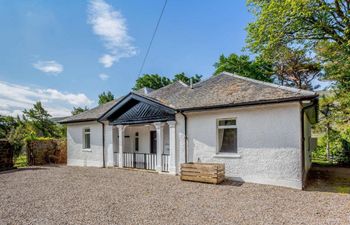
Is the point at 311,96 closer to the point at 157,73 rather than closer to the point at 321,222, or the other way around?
the point at 321,222

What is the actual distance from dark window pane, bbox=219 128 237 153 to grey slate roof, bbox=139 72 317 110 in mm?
1343

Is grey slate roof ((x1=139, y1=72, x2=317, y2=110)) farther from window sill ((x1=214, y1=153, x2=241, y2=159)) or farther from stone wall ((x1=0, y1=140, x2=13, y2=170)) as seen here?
stone wall ((x1=0, y1=140, x2=13, y2=170))

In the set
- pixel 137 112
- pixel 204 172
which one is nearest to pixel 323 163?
pixel 204 172

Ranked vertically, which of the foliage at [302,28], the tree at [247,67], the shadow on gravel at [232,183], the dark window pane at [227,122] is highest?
the tree at [247,67]

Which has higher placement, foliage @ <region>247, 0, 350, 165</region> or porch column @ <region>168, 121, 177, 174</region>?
foliage @ <region>247, 0, 350, 165</region>

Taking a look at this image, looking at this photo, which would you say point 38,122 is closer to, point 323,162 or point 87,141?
A: point 87,141

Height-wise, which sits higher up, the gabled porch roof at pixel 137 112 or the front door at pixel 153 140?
the gabled porch roof at pixel 137 112

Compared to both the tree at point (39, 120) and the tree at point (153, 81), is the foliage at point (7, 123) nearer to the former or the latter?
the tree at point (39, 120)

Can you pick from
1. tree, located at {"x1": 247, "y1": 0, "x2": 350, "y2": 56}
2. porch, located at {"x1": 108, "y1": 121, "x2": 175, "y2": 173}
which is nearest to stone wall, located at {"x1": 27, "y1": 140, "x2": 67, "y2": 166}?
porch, located at {"x1": 108, "y1": 121, "x2": 175, "y2": 173}

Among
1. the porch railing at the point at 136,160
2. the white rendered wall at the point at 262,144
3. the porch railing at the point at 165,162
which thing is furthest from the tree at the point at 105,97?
the white rendered wall at the point at 262,144

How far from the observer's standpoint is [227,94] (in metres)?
10.6

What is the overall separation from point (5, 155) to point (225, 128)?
1427cm

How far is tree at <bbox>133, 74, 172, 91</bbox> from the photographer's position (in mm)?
37094

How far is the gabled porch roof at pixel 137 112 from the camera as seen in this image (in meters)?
11.9
